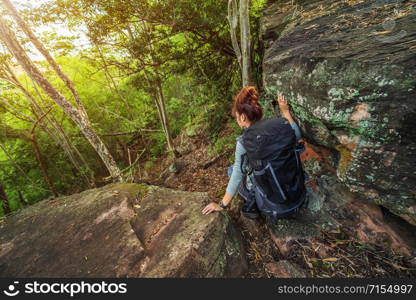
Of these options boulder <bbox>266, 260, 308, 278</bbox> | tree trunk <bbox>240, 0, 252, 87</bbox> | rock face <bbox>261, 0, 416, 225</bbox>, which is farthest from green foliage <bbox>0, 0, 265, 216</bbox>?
boulder <bbox>266, 260, 308, 278</bbox>

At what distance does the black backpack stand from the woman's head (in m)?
0.17

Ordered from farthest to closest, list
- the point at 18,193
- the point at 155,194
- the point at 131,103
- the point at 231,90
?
1. the point at 131,103
2. the point at 18,193
3. the point at 231,90
4. the point at 155,194

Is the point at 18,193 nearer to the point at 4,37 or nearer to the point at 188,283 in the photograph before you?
the point at 4,37

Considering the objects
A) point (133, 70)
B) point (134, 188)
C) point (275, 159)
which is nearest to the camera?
point (275, 159)

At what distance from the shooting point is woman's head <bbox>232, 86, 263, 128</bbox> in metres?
2.29

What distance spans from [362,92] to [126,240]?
3557 millimetres

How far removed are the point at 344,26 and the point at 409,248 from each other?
3.01 meters

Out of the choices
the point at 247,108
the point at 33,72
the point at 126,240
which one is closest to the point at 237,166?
the point at 247,108

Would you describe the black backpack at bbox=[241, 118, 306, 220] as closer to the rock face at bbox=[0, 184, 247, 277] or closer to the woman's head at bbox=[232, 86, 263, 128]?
the woman's head at bbox=[232, 86, 263, 128]

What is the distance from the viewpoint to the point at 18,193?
1046cm

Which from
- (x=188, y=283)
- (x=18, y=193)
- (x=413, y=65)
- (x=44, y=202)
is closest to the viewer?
(x=413, y=65)

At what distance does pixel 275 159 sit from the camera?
2.07 metres

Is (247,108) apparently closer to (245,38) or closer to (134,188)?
(245,38)

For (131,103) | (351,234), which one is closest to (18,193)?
(131,103)
